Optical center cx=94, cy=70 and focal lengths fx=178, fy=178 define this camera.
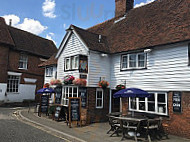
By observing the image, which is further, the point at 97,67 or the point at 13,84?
the point at 13,84

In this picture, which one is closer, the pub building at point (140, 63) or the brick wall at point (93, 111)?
the pub building at point (140, 63)

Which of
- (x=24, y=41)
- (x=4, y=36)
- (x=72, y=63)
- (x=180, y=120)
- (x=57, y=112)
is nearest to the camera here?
(x=180, y=120)

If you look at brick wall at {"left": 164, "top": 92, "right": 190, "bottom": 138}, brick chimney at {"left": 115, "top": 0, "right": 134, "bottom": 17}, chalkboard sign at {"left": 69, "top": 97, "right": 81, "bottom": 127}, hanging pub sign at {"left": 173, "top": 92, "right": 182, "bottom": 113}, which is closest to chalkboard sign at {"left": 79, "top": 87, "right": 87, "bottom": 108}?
chalkboard sign at {"left": 69, "top": 97, "right": 81, "bottom": 127}

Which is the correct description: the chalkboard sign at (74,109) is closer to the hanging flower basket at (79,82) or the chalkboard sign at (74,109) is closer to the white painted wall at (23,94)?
the hanging flower basket at (79,82)

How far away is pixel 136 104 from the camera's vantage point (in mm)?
11281

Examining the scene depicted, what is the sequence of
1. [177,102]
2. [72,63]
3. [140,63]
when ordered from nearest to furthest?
[177,102] < [140,63] < [72,63]

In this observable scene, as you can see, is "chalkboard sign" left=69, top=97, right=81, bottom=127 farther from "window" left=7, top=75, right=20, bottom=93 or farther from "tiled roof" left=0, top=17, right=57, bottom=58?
"tiled roof" left=0, top=17, right=57, bottom=58

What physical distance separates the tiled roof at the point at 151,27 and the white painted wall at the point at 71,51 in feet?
2.39

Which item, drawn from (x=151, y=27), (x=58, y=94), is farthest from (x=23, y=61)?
(x=151, y=27)

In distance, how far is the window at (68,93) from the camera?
1270cm

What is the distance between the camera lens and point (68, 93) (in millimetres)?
13180

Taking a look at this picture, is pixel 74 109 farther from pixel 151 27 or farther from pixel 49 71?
pixel 49 71

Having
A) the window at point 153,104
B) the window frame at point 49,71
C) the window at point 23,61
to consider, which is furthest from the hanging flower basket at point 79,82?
the window at point 23,61

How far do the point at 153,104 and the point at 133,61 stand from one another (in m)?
3.10
